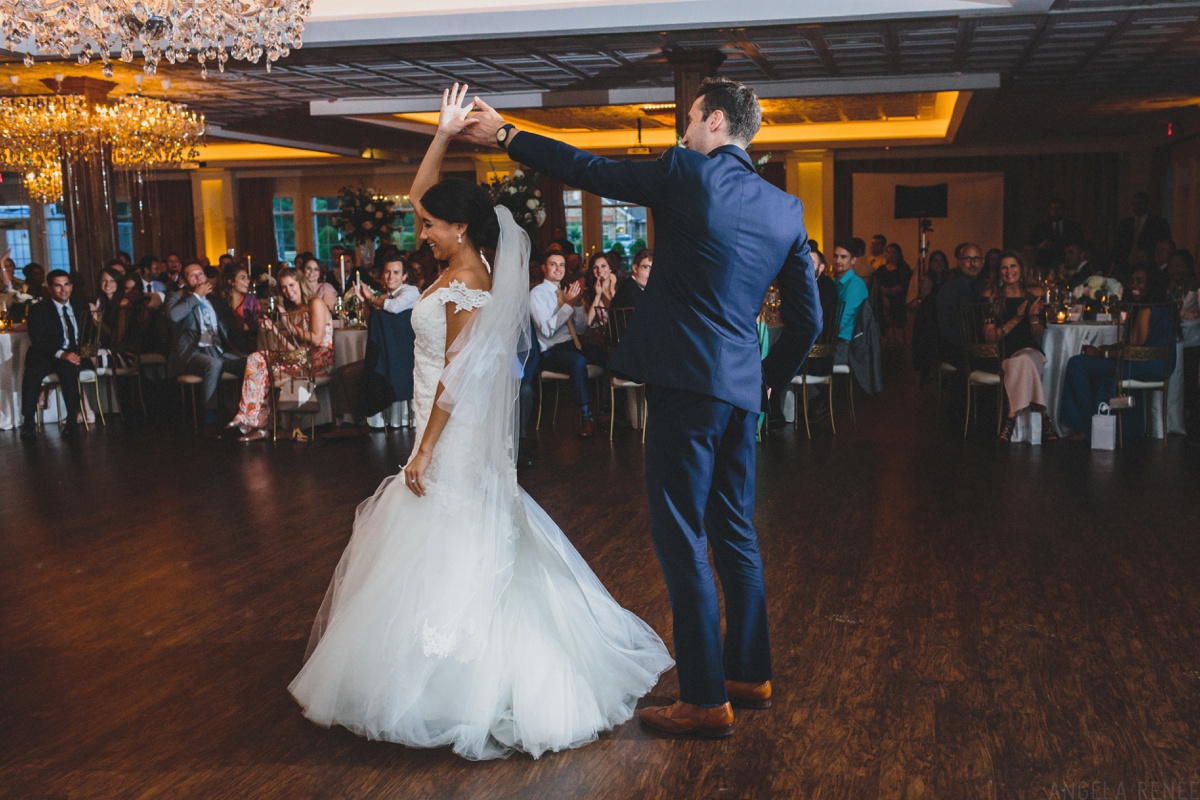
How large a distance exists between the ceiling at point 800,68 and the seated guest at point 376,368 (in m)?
1.82

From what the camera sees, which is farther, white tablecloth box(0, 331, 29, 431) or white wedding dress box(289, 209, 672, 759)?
white tablecloth box(0, 331, 29, 431)

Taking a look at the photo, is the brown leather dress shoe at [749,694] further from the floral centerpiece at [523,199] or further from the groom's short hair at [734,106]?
the floral centerpiece at [523,199]

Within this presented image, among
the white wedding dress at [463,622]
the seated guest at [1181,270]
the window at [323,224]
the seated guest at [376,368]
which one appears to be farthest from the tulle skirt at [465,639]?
the window at [323,224]

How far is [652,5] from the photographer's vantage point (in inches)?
284

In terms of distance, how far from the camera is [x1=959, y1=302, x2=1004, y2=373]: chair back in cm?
679

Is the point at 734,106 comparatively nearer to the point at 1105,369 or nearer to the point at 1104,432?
the point at 1104,432

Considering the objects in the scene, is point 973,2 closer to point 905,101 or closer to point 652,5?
point 652,5

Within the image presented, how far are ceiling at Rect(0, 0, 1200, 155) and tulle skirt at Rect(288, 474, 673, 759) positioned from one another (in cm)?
553

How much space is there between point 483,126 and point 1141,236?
11.0 metres

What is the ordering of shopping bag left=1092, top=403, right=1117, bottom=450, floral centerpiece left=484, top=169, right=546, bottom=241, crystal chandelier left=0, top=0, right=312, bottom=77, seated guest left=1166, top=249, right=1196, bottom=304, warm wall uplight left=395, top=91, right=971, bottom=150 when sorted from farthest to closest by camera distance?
warm wall uplight left=395, top=91, right=971, bottom=150
floral centerpiece left=484, top=169, right=546, bottom=241
seated guest left=1166, top=249, right=1196, bottom=304
shopping bag left=1092, top=403, right=1117, bottom=450
crystal chandelier left=0, top=0, right=312, bottom=77

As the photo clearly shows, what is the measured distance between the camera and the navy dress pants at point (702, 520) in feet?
8.07

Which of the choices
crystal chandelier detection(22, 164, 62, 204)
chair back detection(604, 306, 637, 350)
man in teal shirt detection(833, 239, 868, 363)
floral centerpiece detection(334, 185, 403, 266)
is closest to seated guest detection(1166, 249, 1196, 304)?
man in teal shirt detection(833, 239, 868, 363)

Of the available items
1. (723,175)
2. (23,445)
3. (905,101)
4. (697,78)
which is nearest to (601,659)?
(723,175)

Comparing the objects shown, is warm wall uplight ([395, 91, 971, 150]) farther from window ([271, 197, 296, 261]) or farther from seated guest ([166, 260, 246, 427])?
window ([271, 197, 296, 261])
